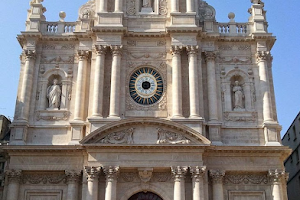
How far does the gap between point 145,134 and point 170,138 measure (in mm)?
1187

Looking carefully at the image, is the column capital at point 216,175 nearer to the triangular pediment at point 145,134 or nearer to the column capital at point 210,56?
the triangular pediment at point 145,134

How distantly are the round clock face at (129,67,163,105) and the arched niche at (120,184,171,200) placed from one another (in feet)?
14.5

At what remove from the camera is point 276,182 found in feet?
66.1

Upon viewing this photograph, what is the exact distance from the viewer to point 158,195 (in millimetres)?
20078

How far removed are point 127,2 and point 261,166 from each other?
11.5 m

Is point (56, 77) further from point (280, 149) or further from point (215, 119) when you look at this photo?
point (280, 149)

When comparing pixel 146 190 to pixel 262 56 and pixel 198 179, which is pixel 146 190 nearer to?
pixel 198 179

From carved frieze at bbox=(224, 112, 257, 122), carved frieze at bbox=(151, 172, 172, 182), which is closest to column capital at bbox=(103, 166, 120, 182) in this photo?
carved frieze at bbox=(151, 172, 172, 182)

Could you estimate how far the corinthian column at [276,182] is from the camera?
20047 millimetres

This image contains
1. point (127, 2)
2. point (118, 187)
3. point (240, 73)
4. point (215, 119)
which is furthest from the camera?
point (127, 2)

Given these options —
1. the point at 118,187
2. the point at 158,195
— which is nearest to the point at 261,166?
the point at 158,195

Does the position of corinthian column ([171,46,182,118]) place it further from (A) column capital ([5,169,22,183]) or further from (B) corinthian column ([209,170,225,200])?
(A) column capital ([5,169,22,183])

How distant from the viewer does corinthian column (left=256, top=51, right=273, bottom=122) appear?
71.2ft

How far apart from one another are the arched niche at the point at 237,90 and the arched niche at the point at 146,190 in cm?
545
